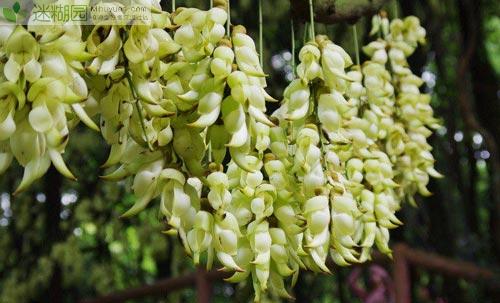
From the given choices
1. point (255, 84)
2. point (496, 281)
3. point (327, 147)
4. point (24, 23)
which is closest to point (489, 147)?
point (496, 281)

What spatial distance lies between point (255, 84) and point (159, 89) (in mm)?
92

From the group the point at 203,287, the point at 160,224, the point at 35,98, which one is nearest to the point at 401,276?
the point at 203,287

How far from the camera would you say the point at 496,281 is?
188 cm

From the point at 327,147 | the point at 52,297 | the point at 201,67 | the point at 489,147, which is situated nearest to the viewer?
the point at 201,67

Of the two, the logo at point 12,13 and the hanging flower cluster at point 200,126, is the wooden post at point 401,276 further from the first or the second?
the logo at point 12,13

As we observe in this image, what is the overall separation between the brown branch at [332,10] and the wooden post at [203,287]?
1.18 metres

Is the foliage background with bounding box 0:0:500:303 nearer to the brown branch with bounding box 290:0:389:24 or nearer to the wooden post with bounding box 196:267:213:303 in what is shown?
the wooden post with bounding box 196:267:213:303

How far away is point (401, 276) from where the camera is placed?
5.70 feet

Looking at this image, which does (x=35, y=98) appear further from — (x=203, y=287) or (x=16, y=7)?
(x=203, y=287)

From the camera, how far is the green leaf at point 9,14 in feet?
1.90

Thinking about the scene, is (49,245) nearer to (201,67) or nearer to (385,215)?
(385,215)

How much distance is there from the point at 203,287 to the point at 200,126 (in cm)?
152

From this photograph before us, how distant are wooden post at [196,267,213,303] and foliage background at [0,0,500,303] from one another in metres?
0.42

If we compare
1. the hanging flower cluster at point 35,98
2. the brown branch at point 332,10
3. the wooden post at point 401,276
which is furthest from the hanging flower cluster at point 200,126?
the wooden post at point 401,276
